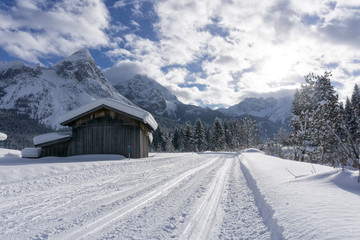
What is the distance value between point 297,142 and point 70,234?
64.1ft

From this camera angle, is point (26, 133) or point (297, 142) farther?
point (26, 133)

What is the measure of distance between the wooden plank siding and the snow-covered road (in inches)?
399

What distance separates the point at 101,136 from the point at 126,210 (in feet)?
46.4

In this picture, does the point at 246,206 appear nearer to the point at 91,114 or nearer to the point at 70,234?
the point at 70,234

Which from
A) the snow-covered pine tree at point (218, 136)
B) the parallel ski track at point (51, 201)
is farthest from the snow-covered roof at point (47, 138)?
the snow-covered pine tree at point (218, 136)

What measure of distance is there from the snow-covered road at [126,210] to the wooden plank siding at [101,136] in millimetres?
10130

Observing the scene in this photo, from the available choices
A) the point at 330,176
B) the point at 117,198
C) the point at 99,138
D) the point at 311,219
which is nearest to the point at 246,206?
the point at 311,219

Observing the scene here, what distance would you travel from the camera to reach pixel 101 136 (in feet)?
57.3

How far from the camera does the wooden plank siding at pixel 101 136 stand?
17422mm

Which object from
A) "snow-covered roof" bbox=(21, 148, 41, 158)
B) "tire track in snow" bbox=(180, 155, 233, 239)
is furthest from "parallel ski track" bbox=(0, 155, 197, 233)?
"snow-covered roof" bbox=(21, 148, 41, 158)

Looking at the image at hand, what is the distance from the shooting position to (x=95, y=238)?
10.3 feet

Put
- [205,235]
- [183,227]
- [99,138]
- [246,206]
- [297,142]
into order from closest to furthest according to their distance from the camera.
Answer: [205,235]
[183,227]
[246,206]
[99,138]
[297,142]

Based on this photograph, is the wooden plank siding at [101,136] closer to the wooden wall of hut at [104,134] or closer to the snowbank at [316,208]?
the wooden wall of hut at [104,134]

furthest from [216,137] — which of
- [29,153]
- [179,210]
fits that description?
[179,210]
